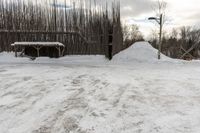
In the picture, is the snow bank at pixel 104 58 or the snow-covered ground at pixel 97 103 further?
the snow bank at pixel 104 58

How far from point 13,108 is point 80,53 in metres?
7.92

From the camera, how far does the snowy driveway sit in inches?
148

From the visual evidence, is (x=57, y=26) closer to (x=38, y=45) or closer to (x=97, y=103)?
(x=38, y=45)

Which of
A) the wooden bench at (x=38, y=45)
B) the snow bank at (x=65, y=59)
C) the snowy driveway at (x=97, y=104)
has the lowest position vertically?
the snowy driveway at (x=97, y=104)

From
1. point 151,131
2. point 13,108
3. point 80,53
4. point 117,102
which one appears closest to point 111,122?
point 151,131

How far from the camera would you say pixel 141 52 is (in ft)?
42.2

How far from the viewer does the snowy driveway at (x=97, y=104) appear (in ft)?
12.4

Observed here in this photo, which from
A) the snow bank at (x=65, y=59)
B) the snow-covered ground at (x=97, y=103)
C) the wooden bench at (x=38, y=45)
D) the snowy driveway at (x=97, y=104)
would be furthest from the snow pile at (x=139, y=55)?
the snowy driveway at (x=97, y=104)

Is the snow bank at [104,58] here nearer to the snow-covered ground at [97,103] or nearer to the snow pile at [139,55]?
the snow pile at [139,55]

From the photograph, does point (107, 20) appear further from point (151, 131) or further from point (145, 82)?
point (151, 131)

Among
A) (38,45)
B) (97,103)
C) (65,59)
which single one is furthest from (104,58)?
(97,103)

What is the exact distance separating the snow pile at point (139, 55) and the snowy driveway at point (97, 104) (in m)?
5.03

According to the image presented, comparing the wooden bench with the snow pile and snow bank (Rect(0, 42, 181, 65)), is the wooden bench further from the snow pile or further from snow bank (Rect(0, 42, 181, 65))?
the snow pile

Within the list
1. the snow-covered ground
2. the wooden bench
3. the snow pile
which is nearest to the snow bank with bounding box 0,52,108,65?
the wooden bench
